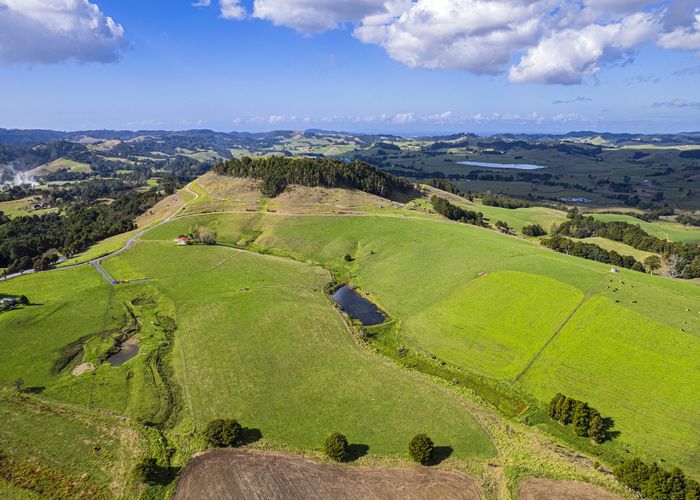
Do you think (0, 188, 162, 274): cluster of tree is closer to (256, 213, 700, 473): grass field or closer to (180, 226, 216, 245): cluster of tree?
(180, 226, 216, 245): cluster of tree

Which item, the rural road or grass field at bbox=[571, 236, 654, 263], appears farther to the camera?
grass field at bbox=[571, 236, 654, 263]

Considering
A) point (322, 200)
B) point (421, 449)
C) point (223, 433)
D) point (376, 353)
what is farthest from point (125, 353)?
point (322, 200)

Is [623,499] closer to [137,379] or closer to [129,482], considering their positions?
[129,482]

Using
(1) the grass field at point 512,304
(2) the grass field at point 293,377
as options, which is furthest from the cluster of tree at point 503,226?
(2) the grass field at point 293,377

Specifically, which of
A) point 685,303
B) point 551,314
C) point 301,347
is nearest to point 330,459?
point 301,347

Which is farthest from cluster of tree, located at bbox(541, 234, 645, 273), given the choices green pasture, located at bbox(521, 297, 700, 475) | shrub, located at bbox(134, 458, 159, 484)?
shrub, located at bbox(134, 458, 159, 484)

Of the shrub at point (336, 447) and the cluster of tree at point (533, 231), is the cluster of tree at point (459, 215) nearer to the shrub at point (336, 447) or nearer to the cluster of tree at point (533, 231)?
the cluster of tree at point (533, 231)
